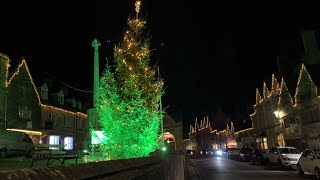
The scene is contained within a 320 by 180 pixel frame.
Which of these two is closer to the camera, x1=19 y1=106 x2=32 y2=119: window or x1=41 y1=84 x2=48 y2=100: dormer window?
x1=19 y1=106 x2=32 y2=119: window

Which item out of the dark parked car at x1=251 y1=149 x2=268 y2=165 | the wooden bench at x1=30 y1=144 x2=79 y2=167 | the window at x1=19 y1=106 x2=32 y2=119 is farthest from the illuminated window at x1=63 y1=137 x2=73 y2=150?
the wooden bench at x1=30 y1=144 x2=79 y2=167

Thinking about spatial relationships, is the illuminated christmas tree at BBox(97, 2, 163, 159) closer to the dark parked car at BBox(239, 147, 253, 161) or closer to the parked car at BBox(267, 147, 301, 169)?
the parked car at BBox(267, 147, 301, 169)

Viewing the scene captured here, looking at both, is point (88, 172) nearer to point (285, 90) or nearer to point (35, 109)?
point (35, 109)

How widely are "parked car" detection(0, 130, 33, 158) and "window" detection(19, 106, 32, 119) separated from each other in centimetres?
1221

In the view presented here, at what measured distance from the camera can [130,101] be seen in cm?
1569

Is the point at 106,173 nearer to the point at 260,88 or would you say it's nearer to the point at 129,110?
the point at 129,110

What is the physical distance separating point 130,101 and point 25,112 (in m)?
27.2

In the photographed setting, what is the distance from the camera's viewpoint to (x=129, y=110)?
1528 cm

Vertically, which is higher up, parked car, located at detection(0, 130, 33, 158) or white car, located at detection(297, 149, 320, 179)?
parked car, located at detection(0, 130, 33, 158)

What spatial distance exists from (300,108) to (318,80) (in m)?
4.99

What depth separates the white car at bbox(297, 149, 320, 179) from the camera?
18325 mm

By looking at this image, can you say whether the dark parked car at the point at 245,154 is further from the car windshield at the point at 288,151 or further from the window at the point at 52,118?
the window at the point at 52,118

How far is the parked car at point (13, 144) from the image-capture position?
80.4ft

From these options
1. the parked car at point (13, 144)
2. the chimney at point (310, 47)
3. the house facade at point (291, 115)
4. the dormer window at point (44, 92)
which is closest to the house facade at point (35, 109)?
the dormer window at point (44, 92)
